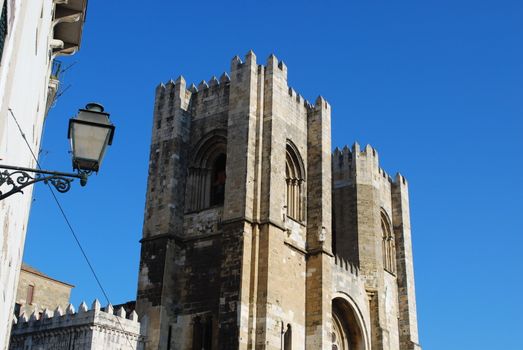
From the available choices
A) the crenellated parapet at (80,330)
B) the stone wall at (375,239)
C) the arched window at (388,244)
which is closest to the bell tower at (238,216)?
the crenellated parapet at (80,330)

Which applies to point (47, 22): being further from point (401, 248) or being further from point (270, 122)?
point (401, 248)

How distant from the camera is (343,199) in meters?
30.8

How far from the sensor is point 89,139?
5.59 m

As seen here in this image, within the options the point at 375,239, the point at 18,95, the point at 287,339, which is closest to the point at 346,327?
the point at 375,239

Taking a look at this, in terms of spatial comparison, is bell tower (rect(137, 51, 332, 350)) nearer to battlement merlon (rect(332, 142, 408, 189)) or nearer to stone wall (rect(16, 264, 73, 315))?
battlement merlon (rect(332, 142, 408, 189))

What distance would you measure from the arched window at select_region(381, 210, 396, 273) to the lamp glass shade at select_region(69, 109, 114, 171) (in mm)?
26908

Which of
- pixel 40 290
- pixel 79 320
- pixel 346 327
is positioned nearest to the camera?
pixel 79 320

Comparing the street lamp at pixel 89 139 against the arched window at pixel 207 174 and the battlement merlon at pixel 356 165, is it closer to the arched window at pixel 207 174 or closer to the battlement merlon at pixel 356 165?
the arched window at pixel 207 174

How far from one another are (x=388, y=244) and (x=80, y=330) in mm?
15442

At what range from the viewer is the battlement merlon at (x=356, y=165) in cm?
3095

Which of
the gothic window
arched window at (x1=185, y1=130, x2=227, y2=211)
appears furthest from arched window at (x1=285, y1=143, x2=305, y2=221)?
the gothic window

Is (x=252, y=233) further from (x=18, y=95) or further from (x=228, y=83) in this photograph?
(x=18, y=95)

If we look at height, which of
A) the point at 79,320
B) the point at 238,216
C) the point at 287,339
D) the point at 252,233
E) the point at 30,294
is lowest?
the point at 79,320

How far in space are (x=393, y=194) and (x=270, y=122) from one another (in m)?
10.5
